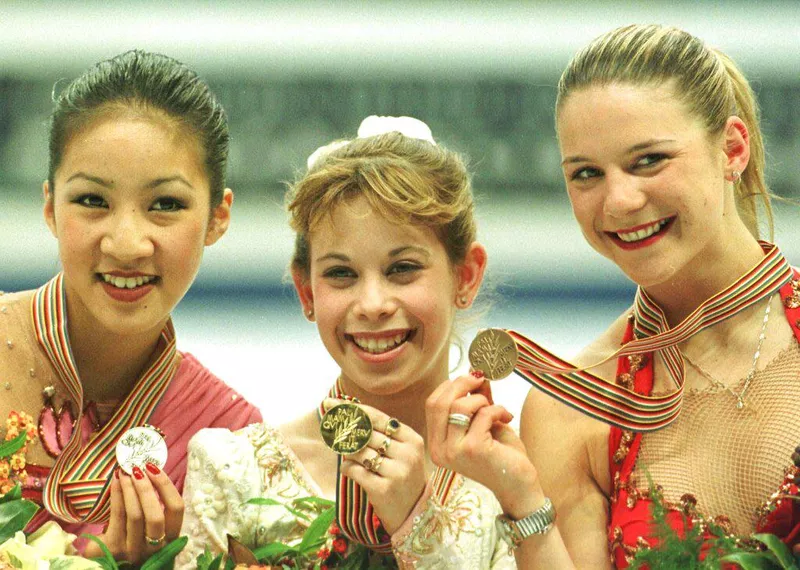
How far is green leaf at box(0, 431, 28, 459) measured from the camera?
2.85m

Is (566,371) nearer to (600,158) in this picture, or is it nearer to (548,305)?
(600,158)

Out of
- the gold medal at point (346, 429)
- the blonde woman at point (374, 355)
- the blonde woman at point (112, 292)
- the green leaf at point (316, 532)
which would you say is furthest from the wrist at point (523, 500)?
the blonde woman at point (112, 292)

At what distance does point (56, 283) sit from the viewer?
10.8 ft

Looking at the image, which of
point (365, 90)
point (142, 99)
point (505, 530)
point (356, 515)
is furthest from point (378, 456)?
point (365, 90)

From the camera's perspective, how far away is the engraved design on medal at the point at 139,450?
262 centimetres

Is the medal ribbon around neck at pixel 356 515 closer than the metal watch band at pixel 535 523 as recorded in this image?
No

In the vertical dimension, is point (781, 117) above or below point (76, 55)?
below

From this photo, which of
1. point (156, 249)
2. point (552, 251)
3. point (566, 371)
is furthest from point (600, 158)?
point (552, 251)

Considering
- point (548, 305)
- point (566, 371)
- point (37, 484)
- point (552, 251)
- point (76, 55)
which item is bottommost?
point (37, 484)

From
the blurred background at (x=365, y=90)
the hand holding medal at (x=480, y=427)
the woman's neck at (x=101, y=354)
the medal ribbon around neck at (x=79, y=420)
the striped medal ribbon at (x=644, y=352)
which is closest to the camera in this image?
the hand holding medal at (x=480, y=427)

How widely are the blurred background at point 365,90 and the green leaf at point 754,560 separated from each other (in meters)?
3.71

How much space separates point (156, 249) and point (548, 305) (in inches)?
123

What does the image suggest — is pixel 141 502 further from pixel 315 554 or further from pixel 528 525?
pixel 528 525

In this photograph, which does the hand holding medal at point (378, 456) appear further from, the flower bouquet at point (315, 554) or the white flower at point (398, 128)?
the white flower at point (398, 128)
